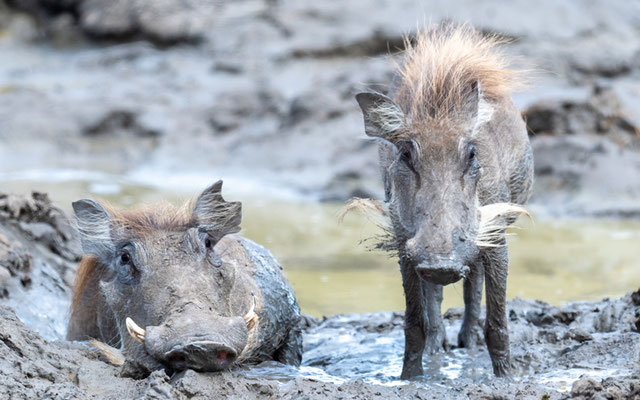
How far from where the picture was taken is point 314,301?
7.52 m

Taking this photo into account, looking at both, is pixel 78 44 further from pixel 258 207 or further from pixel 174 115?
pixel 258 207

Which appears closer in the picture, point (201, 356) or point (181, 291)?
point (201, 356)

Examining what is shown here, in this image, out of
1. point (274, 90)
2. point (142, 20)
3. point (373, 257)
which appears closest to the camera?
point (373, 257)

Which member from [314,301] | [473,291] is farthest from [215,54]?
[473,291]

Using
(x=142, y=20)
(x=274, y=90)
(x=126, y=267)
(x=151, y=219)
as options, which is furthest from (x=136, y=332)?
(x=142, y=20)

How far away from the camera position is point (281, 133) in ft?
46.2

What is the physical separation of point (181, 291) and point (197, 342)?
51 cm

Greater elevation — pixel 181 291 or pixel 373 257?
pixel 181 291

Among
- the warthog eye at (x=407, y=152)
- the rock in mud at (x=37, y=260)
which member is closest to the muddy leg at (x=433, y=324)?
the warthog eye at (x=407, y=152)

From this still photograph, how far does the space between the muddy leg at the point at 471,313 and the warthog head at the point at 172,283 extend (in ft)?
4.93

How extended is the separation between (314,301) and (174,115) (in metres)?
8.42

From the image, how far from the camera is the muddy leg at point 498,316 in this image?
16.7ft

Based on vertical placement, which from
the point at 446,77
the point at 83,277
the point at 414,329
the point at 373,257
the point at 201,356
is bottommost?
the point at 373,257

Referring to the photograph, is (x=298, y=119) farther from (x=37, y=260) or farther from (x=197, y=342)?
(x=197, y=342)
